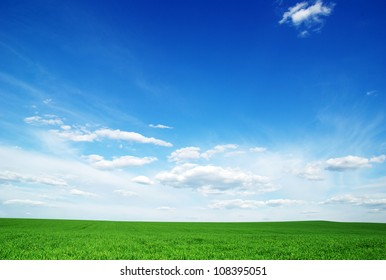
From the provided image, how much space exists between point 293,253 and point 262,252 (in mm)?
1794

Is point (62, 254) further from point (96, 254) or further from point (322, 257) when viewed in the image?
point (322, 257)

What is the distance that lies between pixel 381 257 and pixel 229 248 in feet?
28.1

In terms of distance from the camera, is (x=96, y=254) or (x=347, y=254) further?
(x=347, y=254)

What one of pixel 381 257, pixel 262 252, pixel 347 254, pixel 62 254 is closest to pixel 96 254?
pixel 62 254
